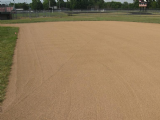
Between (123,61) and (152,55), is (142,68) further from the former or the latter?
(152,55)

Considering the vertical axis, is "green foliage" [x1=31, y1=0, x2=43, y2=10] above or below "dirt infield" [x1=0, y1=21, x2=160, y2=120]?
above

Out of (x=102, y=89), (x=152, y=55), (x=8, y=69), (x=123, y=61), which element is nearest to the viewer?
(x=102, y=89)

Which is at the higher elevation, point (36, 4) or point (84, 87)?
point (36, 4)

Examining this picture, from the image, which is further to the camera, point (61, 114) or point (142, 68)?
point (142, 68)

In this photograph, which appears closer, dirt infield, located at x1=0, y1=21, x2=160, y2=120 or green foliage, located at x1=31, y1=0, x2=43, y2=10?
dirt infield, located at x1=0, y1=21, x2=160, y2=120

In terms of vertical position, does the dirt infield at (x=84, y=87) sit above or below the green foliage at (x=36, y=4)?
below

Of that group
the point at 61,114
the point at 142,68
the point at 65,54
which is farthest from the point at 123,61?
the point at 61,114

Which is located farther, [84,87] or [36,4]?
[36,4]

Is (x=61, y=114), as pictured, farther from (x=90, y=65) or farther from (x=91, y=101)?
(x=90, y=65)

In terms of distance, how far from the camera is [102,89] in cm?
547

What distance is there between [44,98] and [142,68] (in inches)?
157

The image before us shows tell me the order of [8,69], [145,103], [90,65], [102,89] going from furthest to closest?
[90,65], [8,69], [102,89], [145,103]

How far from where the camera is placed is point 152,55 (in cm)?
915

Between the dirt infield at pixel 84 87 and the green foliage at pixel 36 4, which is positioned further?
the green foliage at pixel 36 4
